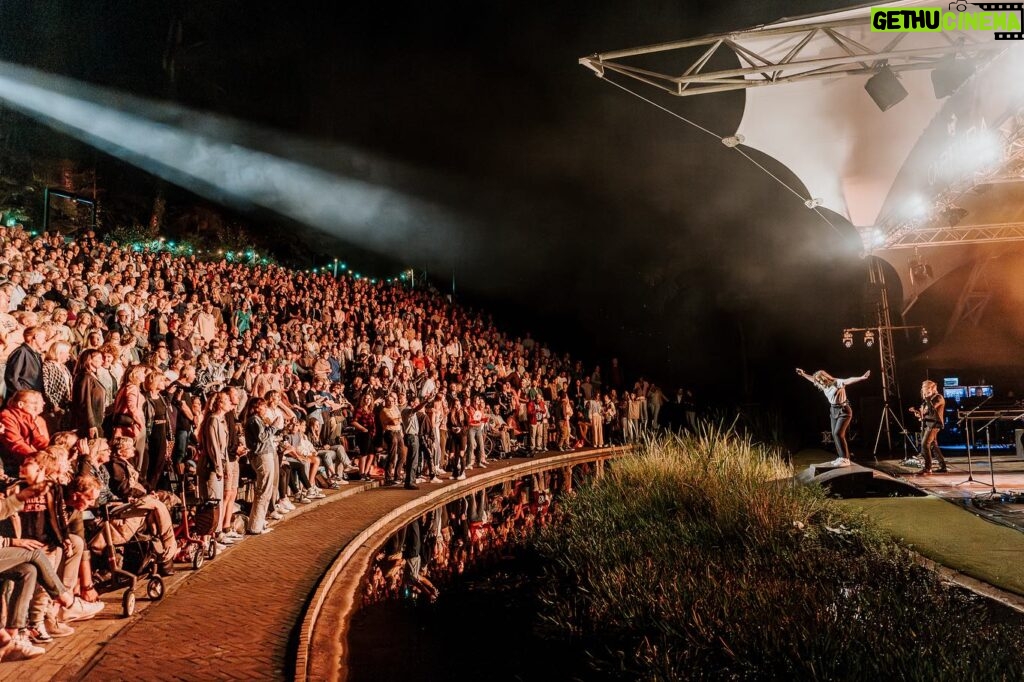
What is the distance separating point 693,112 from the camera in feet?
33.0

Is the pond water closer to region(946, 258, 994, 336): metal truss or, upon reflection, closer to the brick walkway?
the brick walkway

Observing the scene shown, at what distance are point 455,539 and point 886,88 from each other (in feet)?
27.4

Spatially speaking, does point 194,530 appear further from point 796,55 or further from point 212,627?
point 796,55

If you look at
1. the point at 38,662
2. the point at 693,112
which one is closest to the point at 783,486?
the point at 693,112

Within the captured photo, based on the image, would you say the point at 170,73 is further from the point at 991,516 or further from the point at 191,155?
the point at 991,516

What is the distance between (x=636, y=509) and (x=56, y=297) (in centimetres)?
974

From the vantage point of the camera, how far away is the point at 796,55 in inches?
292

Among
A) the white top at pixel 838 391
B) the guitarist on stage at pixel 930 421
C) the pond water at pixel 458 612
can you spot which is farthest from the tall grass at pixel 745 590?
the guitarist on stage at pixel 930 421

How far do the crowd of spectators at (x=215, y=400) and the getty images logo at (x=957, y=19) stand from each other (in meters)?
8.54

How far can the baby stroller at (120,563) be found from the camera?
5195 millimetres

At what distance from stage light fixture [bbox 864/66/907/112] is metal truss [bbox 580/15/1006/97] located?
0.32 ft

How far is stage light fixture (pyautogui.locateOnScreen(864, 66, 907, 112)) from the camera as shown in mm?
7801

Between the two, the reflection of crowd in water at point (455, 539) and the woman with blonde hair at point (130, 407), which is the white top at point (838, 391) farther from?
the woman with blonde hair at point (130, 407)

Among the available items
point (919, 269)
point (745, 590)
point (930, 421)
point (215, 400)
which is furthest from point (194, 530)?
point (919, 269)
